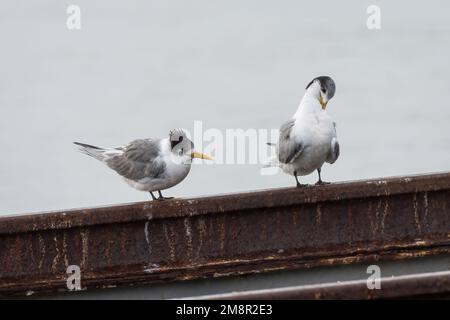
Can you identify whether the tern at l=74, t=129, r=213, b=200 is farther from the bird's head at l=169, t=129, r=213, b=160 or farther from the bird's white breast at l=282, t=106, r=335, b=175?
the bird's white breast at l=282, t=106, r=335, b=175

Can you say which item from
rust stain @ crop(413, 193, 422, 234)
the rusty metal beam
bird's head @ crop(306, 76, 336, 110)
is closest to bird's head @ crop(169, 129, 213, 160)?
bird's head @ crop(306, 76, 336, 110)

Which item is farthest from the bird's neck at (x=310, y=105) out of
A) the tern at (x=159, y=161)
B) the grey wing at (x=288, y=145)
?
the tern at (x=159, y=161)

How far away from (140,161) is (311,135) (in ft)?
4.51

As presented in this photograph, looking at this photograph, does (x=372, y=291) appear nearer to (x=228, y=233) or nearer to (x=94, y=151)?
(x=228, y=233)

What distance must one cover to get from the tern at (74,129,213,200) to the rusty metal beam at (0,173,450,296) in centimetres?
95

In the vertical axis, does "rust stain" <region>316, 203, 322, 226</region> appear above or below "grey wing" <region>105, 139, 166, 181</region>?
below

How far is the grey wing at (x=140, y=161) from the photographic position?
8898 mm

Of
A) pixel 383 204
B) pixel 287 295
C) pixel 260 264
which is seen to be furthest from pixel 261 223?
pixel 287 295

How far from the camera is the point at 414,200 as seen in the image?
25.9ft

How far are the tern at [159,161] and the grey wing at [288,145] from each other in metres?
0.61

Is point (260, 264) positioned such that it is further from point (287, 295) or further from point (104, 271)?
point (287, 295)

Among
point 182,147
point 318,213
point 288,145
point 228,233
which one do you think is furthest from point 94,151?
point 318,213

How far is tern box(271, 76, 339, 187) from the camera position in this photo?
8.33 metres

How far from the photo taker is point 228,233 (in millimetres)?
7797
